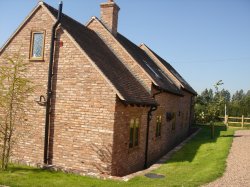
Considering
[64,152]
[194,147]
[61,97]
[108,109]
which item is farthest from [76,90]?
[194,147]

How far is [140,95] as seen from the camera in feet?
46.6

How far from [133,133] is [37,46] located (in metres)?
6.31

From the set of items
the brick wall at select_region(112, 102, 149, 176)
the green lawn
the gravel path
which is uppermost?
the brick wall at select_region(112, 102, 149, 176)

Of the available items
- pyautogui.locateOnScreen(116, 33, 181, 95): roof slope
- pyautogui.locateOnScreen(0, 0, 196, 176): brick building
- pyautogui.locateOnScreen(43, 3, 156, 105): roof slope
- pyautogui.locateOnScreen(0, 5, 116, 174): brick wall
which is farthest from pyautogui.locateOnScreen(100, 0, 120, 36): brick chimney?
pyautogui.locateOnScreen(0, 5, 116, 174): brick wall

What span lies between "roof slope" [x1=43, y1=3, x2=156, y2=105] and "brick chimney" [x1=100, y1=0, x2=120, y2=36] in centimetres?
190

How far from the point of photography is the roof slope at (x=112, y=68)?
12.5 m

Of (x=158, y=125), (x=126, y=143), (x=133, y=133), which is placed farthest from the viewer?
(x=158, y=125)

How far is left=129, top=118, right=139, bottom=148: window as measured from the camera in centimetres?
1364

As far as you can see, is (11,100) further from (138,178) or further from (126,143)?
(138,178)

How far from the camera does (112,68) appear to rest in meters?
14.1

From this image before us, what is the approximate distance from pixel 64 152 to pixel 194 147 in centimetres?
1171

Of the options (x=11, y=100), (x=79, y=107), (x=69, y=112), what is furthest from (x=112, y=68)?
(x=11, y=100)

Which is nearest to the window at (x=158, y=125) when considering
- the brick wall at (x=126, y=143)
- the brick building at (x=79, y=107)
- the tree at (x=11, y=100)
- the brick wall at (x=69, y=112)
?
the brick building at (x=79, y=107)

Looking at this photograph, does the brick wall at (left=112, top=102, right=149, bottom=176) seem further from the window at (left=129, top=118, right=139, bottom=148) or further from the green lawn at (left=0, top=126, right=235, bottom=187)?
the green lawn at (left=0, top=126, right=235, bottom=187)
